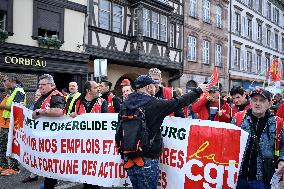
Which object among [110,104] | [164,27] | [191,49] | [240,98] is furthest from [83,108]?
[191,49]

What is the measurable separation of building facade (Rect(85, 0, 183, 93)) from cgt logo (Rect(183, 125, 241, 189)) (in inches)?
512

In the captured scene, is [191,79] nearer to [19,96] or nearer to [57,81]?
[57,81]

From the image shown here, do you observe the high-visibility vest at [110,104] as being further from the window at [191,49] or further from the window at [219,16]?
the window at [219,16]

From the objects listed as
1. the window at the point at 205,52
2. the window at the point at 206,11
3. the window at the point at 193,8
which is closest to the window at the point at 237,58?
the window at the point at 205,52

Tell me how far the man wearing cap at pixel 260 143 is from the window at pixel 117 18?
50.2 feet

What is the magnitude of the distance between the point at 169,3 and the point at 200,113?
648 inches

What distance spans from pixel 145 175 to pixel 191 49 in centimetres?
2129

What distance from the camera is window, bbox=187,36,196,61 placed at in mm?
24172

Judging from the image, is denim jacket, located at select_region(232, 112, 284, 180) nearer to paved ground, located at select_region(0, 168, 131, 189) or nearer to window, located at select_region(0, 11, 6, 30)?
paved ground, located at select_region(0, 168, 131, 189)

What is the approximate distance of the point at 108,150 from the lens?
522 cm

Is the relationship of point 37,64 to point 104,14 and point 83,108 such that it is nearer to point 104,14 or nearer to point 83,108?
point 104,14

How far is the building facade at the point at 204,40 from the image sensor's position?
24.0 metres

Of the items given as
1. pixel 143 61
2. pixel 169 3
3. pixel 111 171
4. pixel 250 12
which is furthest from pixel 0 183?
pixel 250 12

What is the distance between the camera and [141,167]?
3818 mm
